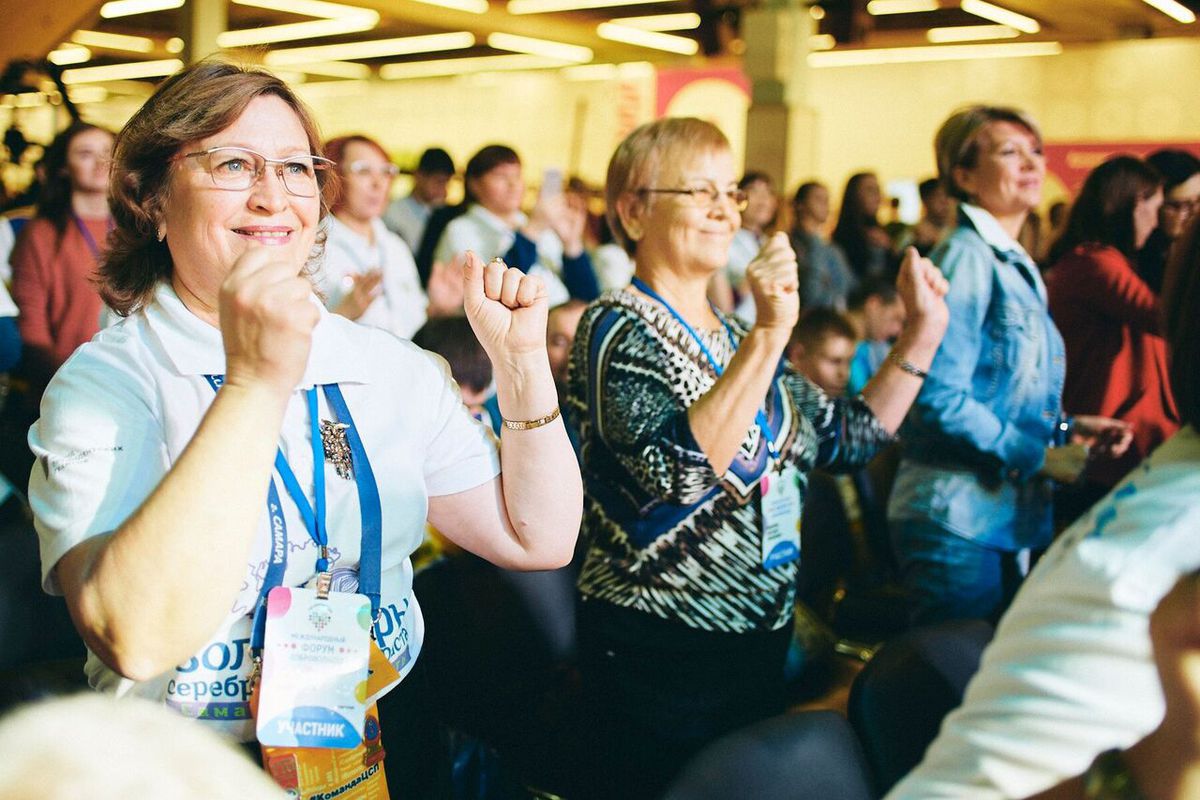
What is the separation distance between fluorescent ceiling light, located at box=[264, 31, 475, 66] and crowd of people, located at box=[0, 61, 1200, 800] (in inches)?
474

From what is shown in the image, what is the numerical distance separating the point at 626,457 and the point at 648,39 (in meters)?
13.3

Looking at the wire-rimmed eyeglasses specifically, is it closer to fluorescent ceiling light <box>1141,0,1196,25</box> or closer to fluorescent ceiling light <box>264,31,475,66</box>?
fluorescent ceiling light <box>1141,0,1196,25</box>

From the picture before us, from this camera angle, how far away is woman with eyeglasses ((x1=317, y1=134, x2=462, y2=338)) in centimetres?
332

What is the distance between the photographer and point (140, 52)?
16188 millimetres

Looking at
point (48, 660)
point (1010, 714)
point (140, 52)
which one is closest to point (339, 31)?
point (140, 52)

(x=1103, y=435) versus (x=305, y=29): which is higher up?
(x=305, y=29)

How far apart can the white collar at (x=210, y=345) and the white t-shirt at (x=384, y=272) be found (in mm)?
1820

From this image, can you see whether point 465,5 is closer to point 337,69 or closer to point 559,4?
point 559,4

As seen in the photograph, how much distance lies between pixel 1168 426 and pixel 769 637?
1728 mm

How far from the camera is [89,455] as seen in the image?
107 centimetres

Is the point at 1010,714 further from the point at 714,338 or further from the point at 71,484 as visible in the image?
the point at 714,338

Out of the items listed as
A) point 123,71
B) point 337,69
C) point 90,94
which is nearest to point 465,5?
point 337,69

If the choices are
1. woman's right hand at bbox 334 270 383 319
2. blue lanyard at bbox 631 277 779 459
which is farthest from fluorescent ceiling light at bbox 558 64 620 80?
blue lanyard at bbox 631 277 779 459

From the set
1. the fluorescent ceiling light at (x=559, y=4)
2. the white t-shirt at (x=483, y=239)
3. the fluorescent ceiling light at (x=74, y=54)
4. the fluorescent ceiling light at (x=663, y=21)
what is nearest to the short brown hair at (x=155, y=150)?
the white t-shirt at (x=483, y=239)
